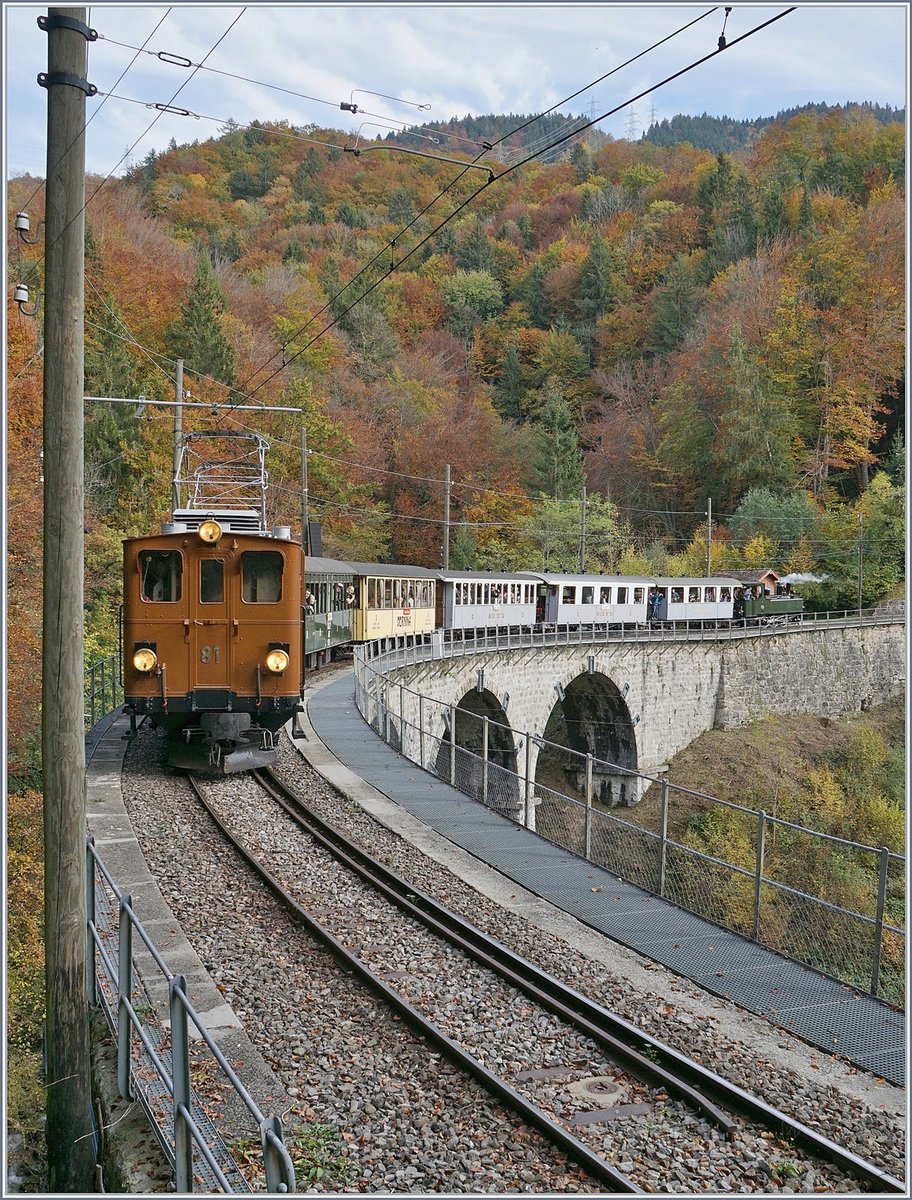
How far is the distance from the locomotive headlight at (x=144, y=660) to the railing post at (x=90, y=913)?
247 inches

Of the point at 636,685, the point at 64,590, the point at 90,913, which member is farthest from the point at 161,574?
the point at 636,685

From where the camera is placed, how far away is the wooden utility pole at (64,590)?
6051 millimetres

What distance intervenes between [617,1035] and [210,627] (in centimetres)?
814

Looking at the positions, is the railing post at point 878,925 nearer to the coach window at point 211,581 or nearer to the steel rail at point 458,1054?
the steel rail at point 458,1054

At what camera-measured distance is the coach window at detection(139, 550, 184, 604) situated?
13.1 meters

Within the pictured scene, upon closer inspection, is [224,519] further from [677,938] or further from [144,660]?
[677,938]

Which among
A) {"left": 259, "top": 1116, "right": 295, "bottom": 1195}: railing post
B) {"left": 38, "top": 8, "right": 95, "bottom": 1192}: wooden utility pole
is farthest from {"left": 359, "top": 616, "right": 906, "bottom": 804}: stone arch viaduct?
{"left": 259, "top": 1116, "right": 295, "bottom": 1195}: railing post

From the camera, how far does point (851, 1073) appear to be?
6414 mm

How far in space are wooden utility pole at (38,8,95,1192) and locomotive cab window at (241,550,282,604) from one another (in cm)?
704

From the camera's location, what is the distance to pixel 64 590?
6.13 metres

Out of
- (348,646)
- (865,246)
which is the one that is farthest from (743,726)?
(865,246)

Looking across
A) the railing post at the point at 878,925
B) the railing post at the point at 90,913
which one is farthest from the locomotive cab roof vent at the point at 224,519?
the railing post at the point at 878,925

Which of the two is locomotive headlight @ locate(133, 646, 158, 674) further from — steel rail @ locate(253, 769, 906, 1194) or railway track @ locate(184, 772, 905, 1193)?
railway track @ locate(184, 772, 905, 1193)

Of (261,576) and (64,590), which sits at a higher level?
(261,576)
